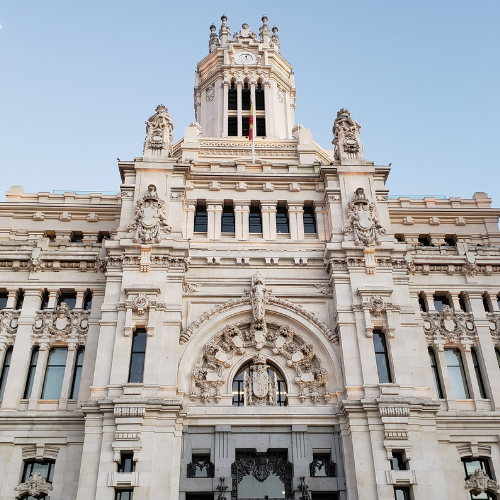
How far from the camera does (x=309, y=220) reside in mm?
37281

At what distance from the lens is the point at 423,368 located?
31.1 metres

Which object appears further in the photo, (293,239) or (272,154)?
(272,154)

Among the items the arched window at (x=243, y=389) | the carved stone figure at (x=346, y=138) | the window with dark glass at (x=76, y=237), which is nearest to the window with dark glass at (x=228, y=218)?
the carved stone figure at (x=346, y=138)

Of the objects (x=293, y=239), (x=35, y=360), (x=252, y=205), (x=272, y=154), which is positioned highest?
(x=272, y=154)

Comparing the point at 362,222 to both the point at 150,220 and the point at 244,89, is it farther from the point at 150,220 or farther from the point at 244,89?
the point at 244,89

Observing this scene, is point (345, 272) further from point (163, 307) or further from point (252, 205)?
point (163, 307)

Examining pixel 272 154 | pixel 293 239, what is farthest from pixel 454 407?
pixel 272 154

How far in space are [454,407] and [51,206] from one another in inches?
1107

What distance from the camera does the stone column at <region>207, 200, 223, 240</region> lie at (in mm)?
35531

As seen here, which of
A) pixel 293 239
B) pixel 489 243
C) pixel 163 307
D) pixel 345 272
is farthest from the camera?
pixel 489 243

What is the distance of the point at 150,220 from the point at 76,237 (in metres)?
9.14

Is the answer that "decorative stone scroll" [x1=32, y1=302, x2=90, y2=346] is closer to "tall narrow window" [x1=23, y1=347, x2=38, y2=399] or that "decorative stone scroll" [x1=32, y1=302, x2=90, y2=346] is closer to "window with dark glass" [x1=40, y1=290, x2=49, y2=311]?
"tall narrow window" [x1=23, y1=347, x2=38, y2=399]

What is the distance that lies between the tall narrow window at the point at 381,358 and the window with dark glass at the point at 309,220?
802cm

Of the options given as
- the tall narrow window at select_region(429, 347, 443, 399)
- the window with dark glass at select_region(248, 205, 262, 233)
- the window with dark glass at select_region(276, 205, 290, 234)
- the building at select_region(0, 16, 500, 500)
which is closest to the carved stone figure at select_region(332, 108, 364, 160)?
the building at select_region(0, 16, 500, 500)
